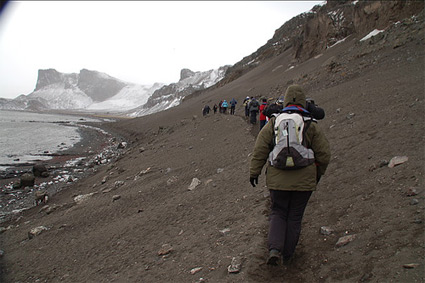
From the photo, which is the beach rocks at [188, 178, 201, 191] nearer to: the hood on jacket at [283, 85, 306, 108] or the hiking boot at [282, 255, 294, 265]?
the hiking boot at [282, 255, 294, 265]

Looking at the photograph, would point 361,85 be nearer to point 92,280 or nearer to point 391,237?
point 391,237

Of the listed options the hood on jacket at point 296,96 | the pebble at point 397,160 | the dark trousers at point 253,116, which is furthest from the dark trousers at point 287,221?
the dark trousers at point 253,116

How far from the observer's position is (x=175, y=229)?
5.58 meters

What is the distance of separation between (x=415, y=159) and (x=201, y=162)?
7.05 meters

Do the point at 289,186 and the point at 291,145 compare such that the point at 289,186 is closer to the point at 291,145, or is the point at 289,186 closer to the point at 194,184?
the point at 291,145

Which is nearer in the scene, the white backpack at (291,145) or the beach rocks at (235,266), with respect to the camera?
the white backpack at (291,145)

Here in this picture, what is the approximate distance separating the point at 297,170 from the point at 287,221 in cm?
64

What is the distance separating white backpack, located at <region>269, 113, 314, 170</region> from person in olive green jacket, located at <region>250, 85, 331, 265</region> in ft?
0.29

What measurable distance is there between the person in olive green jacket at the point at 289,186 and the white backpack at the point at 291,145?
0.29 ft

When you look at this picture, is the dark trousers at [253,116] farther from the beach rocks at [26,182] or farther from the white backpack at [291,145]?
the beach rocks at [26,182]

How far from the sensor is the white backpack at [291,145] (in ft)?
10.2

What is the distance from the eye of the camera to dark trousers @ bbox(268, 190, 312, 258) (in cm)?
324

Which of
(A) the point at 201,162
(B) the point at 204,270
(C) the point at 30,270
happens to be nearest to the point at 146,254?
(B) the point at 204,270

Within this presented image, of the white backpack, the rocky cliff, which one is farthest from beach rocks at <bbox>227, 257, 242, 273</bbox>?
the rocky cliff
